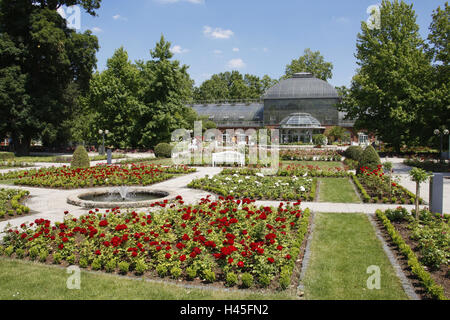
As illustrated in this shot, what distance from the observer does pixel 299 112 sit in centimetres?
4953

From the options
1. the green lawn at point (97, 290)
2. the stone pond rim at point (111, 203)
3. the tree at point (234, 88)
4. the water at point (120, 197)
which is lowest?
the green lawn at point (97, 290)

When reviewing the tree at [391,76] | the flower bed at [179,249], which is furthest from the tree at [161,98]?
the flower bed at [179,249]

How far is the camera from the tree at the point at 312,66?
206 ft

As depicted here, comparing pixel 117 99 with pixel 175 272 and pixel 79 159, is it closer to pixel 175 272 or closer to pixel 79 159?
pixel 79 159

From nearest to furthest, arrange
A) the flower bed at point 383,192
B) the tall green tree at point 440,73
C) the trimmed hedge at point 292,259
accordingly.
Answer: the trimmed hedge at point 292,259
the flower bed at point 383,192
the tall green tree at point 440,73

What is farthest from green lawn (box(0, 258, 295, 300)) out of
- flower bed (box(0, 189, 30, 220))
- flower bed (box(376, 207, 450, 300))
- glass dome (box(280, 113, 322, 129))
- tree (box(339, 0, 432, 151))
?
glass dome (box(280, 113, 322, 129))

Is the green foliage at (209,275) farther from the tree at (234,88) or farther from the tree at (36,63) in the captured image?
the tree at (234,88)

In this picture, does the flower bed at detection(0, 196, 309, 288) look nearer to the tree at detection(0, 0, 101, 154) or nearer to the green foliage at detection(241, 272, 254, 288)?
the green foliage at detection(241, 272, 254, 288)

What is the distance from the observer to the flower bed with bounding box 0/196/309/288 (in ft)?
16.2

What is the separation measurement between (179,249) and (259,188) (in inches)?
233

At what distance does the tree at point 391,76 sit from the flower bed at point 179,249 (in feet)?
63.7

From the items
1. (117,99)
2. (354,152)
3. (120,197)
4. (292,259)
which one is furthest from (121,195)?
(117,99)

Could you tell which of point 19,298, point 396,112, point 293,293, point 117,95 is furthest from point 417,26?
point 19,298

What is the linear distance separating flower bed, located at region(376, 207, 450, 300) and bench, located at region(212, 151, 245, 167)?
12083 millimetres
